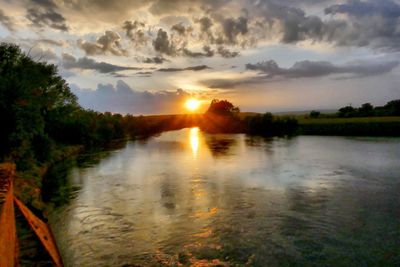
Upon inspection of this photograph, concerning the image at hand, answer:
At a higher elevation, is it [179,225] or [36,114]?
[36,114]

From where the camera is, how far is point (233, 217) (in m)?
24.8

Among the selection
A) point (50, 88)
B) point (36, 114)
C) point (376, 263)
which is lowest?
point (376, 263)

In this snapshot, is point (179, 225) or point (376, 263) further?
point (179, 225)

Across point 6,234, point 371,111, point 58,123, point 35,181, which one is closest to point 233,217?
point 6,234

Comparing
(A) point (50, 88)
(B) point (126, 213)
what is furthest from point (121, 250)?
(A) point (50, 88)

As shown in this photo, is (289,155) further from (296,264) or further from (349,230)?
(296,264)

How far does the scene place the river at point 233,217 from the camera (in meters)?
18.3

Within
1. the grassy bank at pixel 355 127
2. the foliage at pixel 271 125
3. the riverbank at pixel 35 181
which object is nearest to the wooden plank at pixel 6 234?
the riverbank at pixel 35 181

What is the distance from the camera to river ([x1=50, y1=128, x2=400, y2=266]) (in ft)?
59.9

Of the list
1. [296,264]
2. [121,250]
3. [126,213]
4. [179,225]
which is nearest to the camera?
[296,264]

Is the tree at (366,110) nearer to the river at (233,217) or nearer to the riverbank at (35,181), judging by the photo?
the river at (233,217)

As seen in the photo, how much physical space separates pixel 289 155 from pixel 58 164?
127 ft

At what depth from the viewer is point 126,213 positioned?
26.2 m

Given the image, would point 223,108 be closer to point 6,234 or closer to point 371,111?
point 371,111
